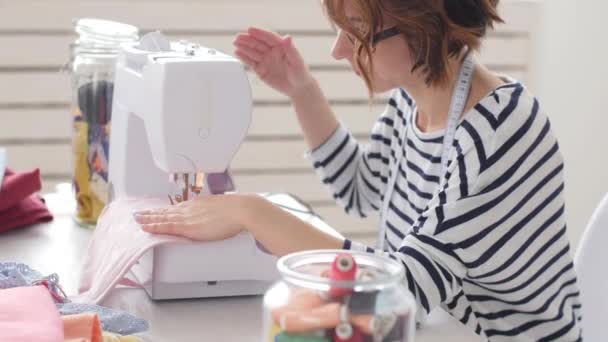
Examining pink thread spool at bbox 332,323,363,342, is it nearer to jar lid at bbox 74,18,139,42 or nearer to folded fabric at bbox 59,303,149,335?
folded fabric at bbox 59,303,149,335

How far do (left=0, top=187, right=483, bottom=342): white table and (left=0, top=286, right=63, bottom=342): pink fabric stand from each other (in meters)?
0.18

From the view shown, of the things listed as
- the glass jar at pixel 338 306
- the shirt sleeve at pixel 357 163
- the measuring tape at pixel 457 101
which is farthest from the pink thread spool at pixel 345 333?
the shirt sleeve at pixel 357 163

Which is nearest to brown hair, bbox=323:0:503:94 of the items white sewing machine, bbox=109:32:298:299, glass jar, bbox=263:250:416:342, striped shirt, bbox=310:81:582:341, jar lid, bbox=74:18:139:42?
striped shirt, bbox=310:81:582:341

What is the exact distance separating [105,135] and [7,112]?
1524 millimetres

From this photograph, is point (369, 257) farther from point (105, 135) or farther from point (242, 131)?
point (105, 135)

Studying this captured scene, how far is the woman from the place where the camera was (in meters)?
1.52

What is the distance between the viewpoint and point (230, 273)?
1.56 m

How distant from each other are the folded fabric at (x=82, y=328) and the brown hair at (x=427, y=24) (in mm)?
672

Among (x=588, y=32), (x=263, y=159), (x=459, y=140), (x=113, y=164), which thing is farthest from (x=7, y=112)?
(x=459, y=140)

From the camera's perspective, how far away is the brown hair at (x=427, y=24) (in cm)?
160

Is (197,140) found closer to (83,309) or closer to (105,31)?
(83,309)

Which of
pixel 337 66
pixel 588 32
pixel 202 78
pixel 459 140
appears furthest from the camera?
pixel 337 66

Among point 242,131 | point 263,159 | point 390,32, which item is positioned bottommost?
point 263,159

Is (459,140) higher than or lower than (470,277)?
higher
